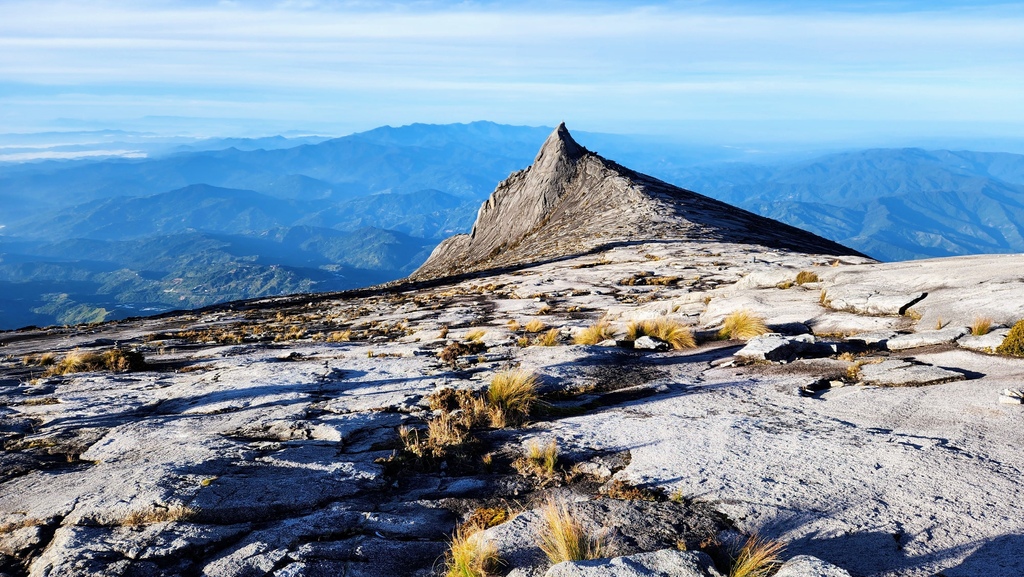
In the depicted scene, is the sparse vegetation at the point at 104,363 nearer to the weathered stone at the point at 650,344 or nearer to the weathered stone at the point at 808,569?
the weathered stone at the point at 650,344

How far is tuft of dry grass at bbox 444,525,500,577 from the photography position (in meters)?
5.35

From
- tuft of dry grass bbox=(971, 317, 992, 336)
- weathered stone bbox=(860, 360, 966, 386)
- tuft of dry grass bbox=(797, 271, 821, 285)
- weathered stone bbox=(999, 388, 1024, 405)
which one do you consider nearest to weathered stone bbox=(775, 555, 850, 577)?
weathered stone bbox=(999, 388, 1024, 405)

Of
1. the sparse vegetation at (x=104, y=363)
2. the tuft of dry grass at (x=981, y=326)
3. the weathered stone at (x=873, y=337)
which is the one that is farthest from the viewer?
the sparse vegetation at (x=104, y=363)

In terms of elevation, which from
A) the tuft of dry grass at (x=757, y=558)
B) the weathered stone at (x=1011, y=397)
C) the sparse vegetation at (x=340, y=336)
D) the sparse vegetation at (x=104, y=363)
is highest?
the weathered stone at (x=1011, y=397)

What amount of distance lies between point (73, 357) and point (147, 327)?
1301 centimetres

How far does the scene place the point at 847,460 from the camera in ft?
23.9

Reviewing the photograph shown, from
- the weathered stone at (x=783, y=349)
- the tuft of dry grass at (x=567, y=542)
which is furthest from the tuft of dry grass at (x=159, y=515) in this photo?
the weathered stone at (x=783, y=349)

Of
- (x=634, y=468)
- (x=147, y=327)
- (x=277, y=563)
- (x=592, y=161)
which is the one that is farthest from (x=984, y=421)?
(x=592, y=161)

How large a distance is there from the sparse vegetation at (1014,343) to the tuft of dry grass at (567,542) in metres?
9.50

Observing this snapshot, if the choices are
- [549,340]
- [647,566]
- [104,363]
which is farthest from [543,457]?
[104,363]

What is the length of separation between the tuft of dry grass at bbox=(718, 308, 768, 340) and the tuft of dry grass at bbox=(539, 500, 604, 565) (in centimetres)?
924

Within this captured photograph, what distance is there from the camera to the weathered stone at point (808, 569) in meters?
4.82

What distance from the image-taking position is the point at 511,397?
9758mm

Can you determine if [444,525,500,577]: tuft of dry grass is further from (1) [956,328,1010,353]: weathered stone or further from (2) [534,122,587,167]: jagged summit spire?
(2) [534,122,587,167]: jagged summit spire
